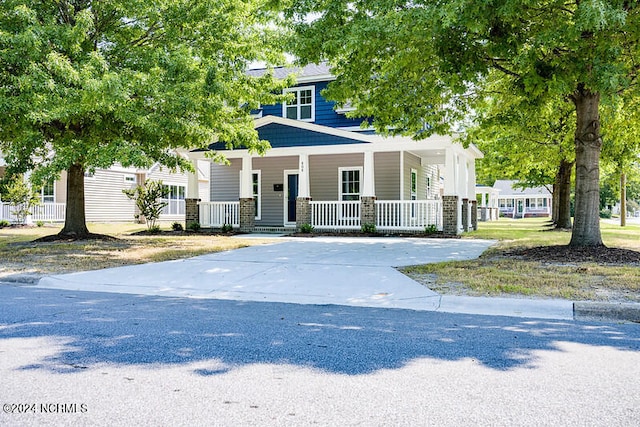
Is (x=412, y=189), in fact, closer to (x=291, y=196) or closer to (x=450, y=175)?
(x=450, y=175)

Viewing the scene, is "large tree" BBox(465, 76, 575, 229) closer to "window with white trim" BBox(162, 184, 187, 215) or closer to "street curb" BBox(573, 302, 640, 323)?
"street curb" BBox(573, 302, 640, 323)

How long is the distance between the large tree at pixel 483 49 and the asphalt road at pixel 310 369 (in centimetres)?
494

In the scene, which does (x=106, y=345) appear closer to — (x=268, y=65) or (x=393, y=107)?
(x=393, y=107)

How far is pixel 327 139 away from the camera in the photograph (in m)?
17.5

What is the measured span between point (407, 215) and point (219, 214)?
7.50m

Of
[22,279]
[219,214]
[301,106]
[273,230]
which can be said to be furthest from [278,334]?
[301,106]

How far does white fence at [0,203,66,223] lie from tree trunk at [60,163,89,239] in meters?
10.3

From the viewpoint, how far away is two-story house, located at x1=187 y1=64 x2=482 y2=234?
17172mm

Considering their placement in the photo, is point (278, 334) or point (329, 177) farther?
point (329, 177)

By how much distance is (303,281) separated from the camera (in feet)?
25.7

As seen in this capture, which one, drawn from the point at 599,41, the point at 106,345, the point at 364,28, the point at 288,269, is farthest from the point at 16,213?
the point at 599,41

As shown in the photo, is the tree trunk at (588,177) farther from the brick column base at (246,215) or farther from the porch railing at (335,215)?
the brick column base at (246,215)

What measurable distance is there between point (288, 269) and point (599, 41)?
670cm

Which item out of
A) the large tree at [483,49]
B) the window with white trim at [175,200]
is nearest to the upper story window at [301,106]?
the large tree at [483,49]
